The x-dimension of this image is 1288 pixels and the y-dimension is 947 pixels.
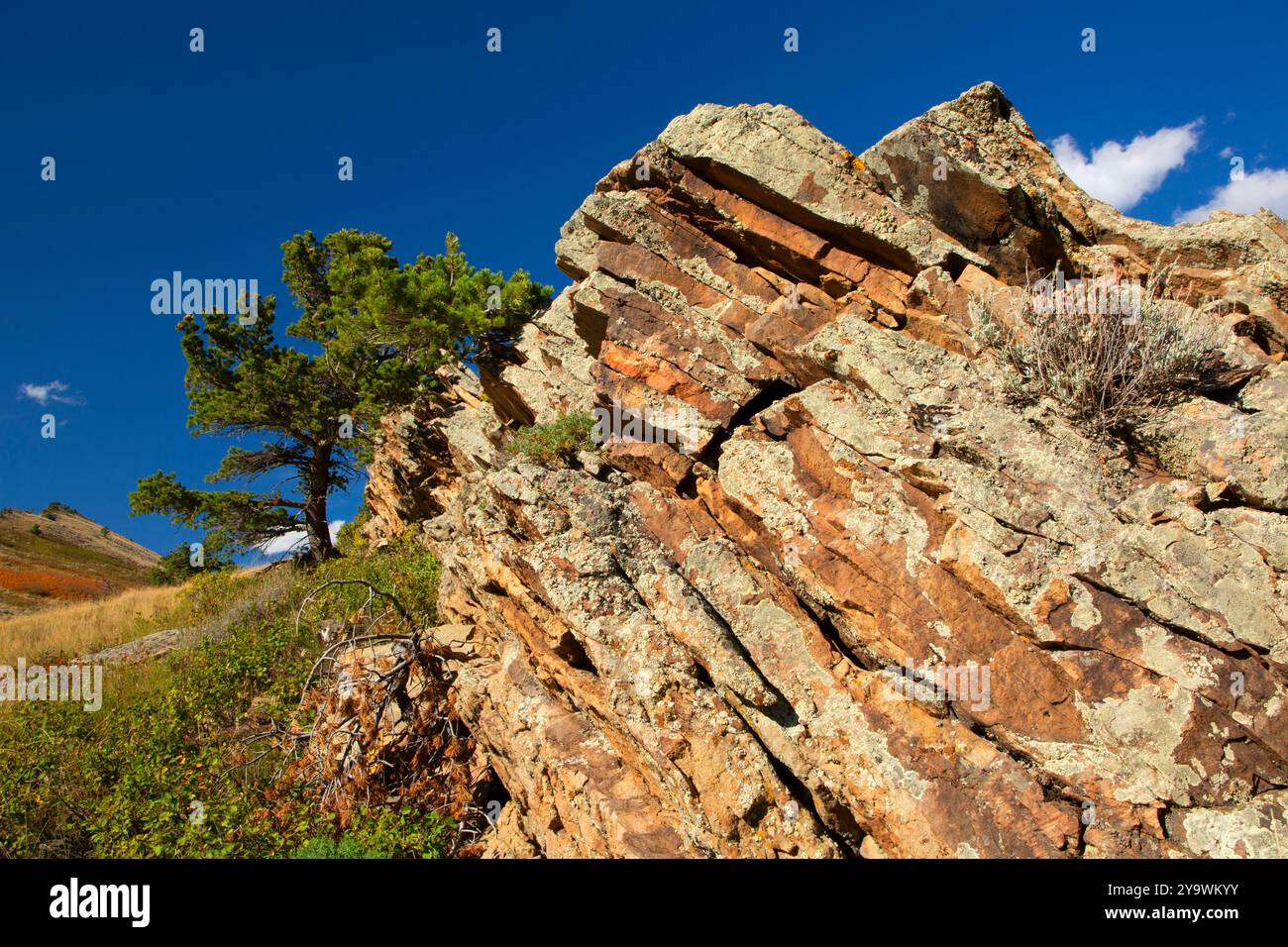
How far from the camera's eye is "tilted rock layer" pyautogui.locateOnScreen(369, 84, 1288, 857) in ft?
19.2

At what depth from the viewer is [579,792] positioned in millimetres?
7043

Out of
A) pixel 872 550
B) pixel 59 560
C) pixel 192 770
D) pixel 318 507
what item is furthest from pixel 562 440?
pixel 59 560

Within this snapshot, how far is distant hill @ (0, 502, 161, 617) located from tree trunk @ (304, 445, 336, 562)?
15.3m

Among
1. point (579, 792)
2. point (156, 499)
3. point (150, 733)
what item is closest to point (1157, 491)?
point (579, 792)

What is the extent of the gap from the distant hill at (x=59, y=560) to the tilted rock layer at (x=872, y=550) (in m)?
32.3

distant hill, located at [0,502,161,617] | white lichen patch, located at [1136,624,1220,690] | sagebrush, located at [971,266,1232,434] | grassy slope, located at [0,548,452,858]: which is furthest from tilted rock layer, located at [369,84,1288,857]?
distant hill, located at [0,502,161,617]

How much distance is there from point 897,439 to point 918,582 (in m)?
1.62

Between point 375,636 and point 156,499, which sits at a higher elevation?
point 156,499

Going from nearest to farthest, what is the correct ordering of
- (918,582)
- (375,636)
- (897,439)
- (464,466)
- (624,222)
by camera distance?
(918,582)
(897,439)
(375,636)
(624,222)
(464,466)

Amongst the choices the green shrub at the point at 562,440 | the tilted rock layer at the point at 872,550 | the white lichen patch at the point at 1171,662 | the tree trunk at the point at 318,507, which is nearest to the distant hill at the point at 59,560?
the tree trunk at the point at 318,507

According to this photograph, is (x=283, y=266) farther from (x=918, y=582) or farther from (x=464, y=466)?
(x=918, y=582)

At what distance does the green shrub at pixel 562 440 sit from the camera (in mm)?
9734

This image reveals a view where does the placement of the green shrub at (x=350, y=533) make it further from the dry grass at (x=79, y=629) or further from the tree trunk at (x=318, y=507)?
the dry grass at (x=79, y=629)

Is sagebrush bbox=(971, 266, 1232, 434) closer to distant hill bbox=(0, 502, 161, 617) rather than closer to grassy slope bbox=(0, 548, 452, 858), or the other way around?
grassy slope bbox=(0, 548, 452, 858)
